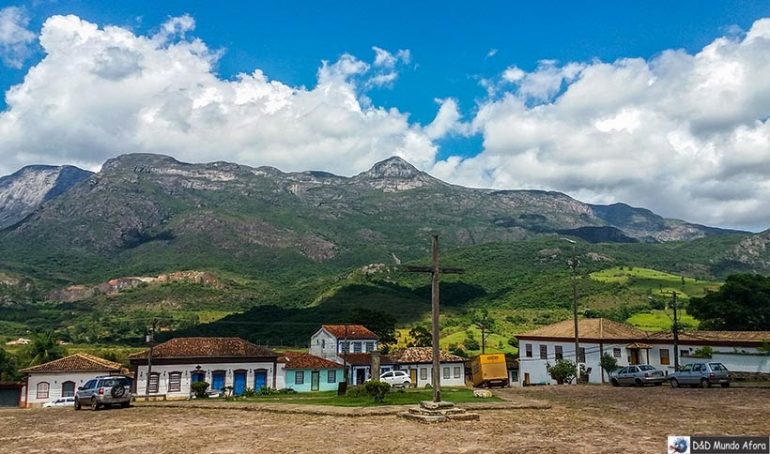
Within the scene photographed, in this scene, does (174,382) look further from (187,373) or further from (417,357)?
(417,357)

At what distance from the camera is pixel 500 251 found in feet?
626

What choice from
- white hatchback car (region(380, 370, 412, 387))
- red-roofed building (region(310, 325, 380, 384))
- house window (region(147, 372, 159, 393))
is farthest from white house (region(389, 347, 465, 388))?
house window (region(147, 372, 159, 393))

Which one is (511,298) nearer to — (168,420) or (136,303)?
(136,303)

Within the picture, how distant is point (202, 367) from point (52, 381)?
1314 cm

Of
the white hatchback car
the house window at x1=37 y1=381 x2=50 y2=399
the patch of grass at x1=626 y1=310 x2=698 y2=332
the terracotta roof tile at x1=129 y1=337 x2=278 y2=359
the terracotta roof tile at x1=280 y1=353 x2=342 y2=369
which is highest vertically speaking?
the patch of grass at x1=626 y1=310 x2=698 y2=332

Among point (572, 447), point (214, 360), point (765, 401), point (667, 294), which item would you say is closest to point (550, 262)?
point (667, 294)

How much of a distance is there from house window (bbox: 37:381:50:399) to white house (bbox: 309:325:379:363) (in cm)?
2860

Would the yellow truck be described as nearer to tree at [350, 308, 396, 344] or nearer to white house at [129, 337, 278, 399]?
white house at [129, 337, 278, 399]

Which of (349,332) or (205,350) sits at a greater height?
(349,332)

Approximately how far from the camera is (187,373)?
51719 millimetres

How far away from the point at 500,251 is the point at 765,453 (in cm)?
18228

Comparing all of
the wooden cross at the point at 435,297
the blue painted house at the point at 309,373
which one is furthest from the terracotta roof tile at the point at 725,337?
the wooden cross at the point at 435,297

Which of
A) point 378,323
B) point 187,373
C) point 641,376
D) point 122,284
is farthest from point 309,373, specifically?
point 122,284

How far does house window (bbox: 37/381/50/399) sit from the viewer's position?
50.7 metres
